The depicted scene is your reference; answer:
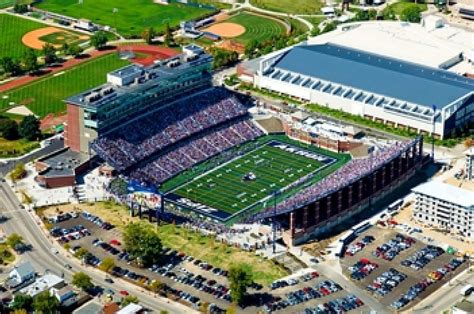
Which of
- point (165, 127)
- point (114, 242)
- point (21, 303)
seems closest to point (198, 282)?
point (114, 242)

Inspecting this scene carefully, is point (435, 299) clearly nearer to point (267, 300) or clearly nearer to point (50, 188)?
point (267, 300)

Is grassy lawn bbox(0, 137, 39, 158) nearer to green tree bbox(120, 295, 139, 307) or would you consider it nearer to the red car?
the red car

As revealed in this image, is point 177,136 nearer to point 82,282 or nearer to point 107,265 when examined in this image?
point 107,265

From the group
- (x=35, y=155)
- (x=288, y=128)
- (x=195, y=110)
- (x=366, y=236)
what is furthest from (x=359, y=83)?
(x=35, y=155)

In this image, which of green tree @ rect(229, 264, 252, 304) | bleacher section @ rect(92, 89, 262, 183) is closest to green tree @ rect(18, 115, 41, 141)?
bleacher section @ rect(92, 89, 262, 183)

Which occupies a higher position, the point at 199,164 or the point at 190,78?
the point at 190,78

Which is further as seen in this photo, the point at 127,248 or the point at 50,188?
the point at 50,188
